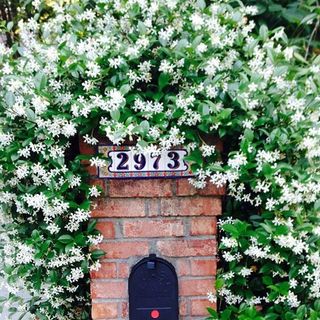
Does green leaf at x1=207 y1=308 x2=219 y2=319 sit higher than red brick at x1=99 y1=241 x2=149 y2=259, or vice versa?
red brick at x1=99 y1=241 x2=149 y2=259

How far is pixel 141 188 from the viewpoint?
6.95ft

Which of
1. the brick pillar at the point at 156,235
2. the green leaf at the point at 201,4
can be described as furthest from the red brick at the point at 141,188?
the green leaf at the point at 201,4

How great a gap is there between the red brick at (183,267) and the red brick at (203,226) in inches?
4.8

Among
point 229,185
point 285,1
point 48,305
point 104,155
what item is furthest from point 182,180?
point 285,1

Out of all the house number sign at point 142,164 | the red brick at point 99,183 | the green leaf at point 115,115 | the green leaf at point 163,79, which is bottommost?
the red brick at point 99,183

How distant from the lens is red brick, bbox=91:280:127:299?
2.21 m

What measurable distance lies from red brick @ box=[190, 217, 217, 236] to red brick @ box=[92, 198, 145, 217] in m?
0.22

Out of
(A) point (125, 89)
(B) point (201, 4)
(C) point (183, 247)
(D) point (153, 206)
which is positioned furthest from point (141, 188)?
(B) point (201, 4)

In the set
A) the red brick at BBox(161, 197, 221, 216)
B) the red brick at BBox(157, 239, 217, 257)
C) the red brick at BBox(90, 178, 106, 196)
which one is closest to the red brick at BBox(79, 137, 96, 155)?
the red brick at BBox(90, 178, 106, 196)

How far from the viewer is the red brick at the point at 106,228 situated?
7.13ft

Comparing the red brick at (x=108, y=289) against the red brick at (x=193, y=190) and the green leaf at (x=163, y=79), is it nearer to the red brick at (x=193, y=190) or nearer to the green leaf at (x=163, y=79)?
the red brick at (x=193, y=190)

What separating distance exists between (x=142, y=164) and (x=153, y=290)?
52 centimetres

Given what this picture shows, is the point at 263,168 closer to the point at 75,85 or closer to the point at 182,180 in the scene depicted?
the point at 182,180

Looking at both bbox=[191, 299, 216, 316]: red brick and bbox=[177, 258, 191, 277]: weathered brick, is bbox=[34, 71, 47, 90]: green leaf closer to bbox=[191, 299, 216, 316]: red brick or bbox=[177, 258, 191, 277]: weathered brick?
bbox=[177, 258, 191, 277]: weathered brick
